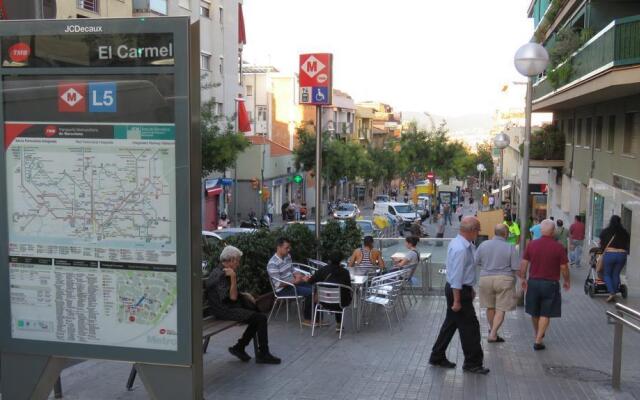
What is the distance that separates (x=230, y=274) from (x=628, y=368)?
455cm

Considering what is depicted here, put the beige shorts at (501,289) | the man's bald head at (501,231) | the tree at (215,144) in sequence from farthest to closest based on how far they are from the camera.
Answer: the tree at (215,144)
the man's bald head at (501,231)
the beige shorts at (501,289)

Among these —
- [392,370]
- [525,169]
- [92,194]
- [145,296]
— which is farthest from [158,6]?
[145,296]

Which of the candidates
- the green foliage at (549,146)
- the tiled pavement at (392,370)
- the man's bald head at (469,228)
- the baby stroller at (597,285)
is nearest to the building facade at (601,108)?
the green foliage at (549,146)

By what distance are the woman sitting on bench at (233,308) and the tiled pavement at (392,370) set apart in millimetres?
165

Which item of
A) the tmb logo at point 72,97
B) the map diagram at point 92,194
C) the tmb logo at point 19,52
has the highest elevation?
the tmb logo at point 19,52

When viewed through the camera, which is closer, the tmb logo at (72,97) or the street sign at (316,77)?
the tmb logo at (72,97)

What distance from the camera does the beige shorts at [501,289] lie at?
340 inches

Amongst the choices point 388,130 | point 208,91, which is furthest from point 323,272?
point 388,130

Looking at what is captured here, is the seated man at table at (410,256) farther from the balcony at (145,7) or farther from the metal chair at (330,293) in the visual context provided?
the balcony at (145,7)

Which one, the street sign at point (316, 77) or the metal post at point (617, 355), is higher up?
the street sign at point (316, 77)

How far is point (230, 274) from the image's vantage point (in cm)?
764

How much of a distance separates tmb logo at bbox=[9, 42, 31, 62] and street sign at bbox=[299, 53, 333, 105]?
7971 mm

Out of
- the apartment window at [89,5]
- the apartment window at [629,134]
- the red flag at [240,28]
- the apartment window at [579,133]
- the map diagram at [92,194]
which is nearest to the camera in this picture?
the map diagram at [92,194]

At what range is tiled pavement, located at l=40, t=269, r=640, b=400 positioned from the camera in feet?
21.8
